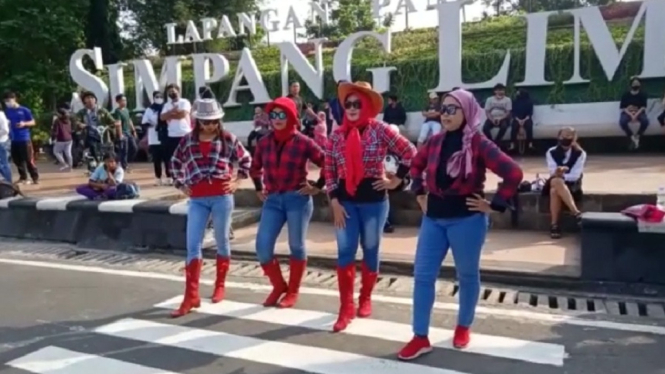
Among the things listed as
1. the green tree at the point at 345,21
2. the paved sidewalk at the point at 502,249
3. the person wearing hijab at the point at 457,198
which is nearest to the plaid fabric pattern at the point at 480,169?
the person wearing hijab at the point at 457,198

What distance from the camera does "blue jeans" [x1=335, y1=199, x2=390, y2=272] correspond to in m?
5.56

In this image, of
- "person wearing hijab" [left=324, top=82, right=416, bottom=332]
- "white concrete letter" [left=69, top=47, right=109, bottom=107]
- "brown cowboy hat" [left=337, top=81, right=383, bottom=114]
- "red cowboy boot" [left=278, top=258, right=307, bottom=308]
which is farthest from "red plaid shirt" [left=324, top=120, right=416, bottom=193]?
"white concrete letter" [left=69, top=47, right=109, bottom=107]

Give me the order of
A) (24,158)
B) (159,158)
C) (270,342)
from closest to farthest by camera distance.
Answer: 1. (270,342)
2. (159,158)
3. (24,158)

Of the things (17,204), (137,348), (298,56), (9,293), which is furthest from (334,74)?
(137,348)

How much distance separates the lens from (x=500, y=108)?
14.7 metres

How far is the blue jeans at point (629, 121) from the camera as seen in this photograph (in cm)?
1398

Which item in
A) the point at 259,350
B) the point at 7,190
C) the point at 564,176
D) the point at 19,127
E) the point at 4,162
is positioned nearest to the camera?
the point at 259,350

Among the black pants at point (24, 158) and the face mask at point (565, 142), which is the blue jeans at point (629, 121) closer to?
the face mask at point (565, 142)

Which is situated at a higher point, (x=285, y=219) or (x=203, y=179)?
(x=203, y=179)

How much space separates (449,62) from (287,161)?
35.1ft

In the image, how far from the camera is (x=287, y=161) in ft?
19.8

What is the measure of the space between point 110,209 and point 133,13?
28.0 metres

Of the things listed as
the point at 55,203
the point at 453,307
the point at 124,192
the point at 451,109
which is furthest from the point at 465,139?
the point at 55,203

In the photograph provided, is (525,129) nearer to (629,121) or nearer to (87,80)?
(629,121)
